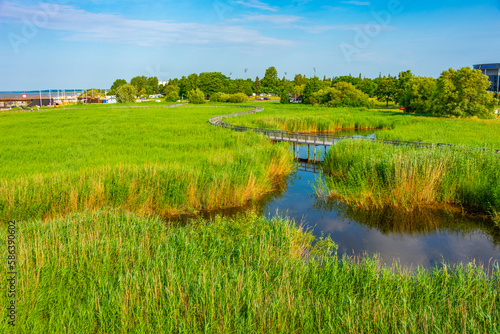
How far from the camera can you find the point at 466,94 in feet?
144

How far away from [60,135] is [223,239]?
2860cm

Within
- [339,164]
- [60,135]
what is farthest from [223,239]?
[60,135]

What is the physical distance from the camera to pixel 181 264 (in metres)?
8.45

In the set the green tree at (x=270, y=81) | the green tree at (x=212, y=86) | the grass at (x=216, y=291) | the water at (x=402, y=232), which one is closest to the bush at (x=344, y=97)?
the green tree at (x=212, y=86)

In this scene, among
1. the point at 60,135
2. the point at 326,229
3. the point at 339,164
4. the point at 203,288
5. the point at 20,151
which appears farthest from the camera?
the point at 60,135

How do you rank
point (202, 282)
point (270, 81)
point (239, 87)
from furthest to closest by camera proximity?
point (270, 81), point (239, 87), point (202, 282)

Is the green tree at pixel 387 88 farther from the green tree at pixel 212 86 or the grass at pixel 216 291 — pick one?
the grass at pixel 216 291

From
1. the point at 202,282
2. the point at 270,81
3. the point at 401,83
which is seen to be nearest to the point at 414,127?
the point at 202,282

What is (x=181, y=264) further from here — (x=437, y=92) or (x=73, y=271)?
(x=437, y=92)

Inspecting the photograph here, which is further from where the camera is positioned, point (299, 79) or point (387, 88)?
→ point (299, 79)

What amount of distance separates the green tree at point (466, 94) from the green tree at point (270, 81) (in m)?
109

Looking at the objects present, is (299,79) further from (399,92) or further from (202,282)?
(202,282)

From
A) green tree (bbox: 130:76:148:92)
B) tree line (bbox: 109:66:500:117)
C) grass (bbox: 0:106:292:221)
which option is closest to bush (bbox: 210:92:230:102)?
tree line (bbox: 109:66:500:117)

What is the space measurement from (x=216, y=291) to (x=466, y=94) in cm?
4733
